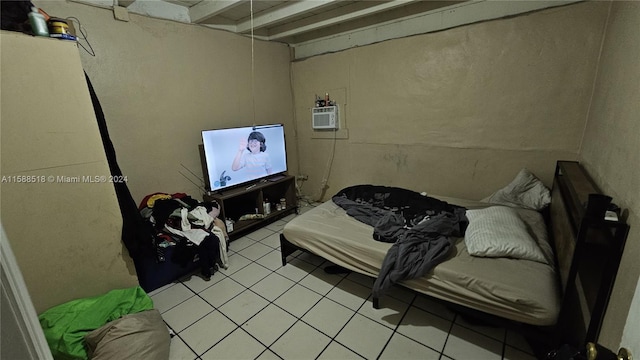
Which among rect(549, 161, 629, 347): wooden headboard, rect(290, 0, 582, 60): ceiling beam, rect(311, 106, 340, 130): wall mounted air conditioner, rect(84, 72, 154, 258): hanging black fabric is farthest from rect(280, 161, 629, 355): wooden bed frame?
rect(311, 106, 340, 130): wall mounted air conditioner

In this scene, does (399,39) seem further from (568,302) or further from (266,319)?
(266,319)

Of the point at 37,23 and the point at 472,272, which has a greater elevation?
the point at 37,23

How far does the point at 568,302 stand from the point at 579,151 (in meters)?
1.53

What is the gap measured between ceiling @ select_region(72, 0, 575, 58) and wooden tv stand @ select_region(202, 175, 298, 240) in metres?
1.84

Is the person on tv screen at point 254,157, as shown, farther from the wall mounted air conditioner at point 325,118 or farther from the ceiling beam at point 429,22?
the ceiling beam at point 429,22

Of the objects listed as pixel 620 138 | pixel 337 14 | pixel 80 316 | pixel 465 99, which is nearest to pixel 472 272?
pixel 620 138

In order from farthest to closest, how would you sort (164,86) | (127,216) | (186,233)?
1. (164,86)
2. (186,233)
3. (127,216)

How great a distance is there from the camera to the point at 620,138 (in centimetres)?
128

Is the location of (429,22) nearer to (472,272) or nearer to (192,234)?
(472,272)

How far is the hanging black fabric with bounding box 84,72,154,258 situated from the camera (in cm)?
196

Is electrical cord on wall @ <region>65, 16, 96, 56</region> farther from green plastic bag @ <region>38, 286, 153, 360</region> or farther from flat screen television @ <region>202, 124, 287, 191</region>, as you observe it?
green plastic bag @ <region>38, 286, 153, 360</region>

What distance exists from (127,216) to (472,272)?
8.07ft

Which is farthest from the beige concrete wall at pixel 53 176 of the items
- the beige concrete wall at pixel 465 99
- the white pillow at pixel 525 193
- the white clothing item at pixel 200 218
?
the white pillow at pixel 525 193

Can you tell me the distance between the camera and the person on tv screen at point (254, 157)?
309 centimetres
